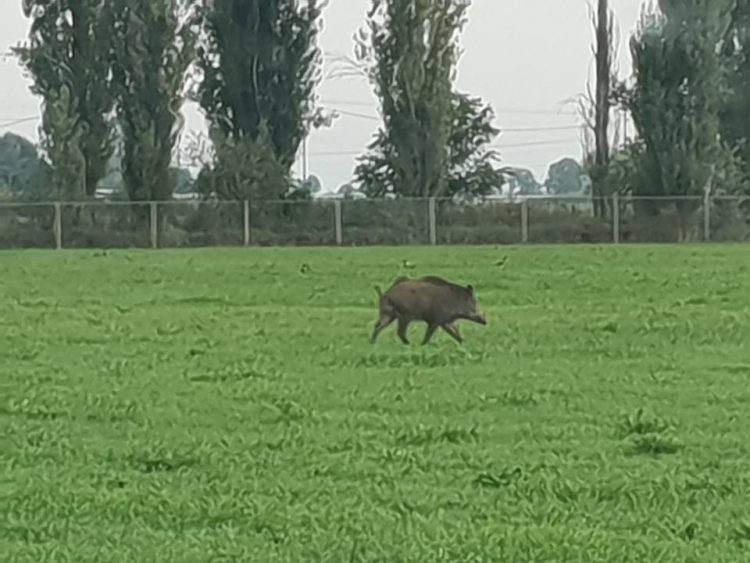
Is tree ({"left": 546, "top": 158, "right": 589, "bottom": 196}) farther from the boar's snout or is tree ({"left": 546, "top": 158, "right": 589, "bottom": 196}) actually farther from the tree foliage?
the boar's snout

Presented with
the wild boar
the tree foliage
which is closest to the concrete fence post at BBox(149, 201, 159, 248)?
the tree foliage

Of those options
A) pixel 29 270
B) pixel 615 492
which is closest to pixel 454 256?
pixel 29 270

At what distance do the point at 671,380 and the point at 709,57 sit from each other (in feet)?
115

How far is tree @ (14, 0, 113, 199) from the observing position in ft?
150

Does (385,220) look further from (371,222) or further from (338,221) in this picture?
(338,221)

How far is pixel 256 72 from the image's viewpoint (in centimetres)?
4759

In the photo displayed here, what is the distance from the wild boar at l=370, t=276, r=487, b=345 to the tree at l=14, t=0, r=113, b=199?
3250 centimetres

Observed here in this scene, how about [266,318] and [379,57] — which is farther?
[379,57]

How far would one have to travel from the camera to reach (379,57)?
153ft

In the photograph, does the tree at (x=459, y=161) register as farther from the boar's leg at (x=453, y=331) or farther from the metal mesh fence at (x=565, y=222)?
the boar's leg at (x=453, y=331)

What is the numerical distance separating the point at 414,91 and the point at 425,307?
32.7 m

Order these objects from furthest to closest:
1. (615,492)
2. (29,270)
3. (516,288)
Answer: (29,270) → (516,288) → (615,492)

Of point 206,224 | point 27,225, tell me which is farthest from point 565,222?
point 27,225

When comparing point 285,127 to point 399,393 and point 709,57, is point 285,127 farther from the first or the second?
point 399,393
